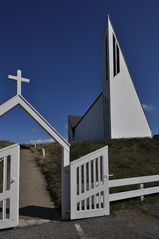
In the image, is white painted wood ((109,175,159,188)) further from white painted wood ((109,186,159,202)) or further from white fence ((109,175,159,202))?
white painted wood ((109,186,159,202))

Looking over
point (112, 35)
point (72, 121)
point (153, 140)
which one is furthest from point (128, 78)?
point (72, 121)

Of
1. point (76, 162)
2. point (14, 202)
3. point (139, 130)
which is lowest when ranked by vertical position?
point (14, 202)

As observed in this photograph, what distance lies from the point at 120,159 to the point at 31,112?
1002cm

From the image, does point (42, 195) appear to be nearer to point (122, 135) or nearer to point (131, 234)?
point (131, 234)

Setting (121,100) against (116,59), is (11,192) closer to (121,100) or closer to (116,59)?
(121,100)

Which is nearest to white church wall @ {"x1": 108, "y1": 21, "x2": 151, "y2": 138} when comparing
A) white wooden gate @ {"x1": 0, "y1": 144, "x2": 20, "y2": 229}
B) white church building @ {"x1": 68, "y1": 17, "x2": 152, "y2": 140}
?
white church building @ {"x1": 68, "y1": 17, "x2": 152, "y2": 140}

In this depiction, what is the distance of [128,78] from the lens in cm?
3084

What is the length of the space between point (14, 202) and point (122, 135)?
23153mm

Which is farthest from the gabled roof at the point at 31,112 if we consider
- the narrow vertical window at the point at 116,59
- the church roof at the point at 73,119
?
the church roof at the point at 73,119

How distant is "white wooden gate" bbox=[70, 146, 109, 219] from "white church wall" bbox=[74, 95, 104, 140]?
23.5 meters

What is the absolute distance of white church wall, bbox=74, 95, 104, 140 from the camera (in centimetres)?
3188

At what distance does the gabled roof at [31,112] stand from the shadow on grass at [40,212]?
1.93 metres

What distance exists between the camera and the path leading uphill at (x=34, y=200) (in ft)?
22.2

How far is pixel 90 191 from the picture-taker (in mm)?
7043
